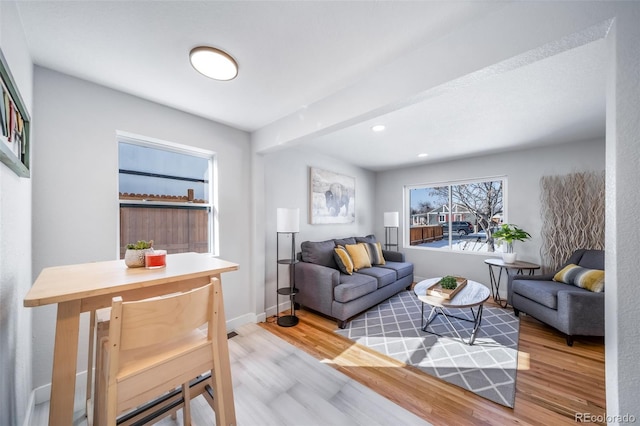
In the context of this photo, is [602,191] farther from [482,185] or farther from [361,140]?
[361,140]

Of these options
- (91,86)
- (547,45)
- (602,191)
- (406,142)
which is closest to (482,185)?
(602,191)

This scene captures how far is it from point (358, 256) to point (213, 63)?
3021 millimetres

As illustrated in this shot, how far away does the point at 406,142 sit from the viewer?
335 cm

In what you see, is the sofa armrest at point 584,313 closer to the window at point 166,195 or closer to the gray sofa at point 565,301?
the gray sofa at point 565,301

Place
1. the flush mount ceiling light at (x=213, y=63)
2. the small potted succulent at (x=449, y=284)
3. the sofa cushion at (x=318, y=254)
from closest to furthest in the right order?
the flush mount ceiling light at (x=213, y=63) → the small potted succulent at (x=449, y=284) → the sofa cushion at (x=318, y=254)

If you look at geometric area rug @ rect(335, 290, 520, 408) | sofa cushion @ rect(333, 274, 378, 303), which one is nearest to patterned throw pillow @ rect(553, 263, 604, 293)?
geometric area rug @ rect(335, 290, 520, 408)

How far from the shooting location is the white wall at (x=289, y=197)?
125 inches

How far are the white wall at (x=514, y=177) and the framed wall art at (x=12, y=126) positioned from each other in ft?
16.6

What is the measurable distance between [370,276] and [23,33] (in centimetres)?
366

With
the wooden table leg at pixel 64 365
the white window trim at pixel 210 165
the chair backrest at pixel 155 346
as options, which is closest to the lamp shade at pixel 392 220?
the white window trim at pixel 210 165

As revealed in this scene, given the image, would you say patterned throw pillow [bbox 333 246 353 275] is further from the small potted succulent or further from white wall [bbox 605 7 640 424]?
white wall [bbox 605 7 640 424]

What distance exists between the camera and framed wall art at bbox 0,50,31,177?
3.14 feet

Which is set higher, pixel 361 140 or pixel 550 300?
pixel 361 140

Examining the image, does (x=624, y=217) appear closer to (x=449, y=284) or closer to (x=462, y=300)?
(x=462, y=300)
